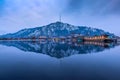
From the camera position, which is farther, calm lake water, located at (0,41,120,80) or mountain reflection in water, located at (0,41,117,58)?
mountain reflection in water, located at (0,41,117,58)

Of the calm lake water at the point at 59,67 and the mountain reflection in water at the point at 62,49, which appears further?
the mountain reflection in water at the point at 62,49

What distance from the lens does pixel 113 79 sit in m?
17.0

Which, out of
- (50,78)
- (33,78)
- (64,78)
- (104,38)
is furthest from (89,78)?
(104,38)

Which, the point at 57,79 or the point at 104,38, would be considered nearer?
the point at 57,79

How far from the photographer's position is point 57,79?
17.1 meters

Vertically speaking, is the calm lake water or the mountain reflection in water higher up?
the mountain reflection in water

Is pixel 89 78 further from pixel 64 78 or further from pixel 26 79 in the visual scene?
pixel 26 79

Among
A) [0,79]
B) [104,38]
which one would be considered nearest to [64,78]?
[0,79]

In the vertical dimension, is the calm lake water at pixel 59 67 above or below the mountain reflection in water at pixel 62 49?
below

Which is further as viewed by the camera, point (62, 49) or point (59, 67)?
point (62, 49)

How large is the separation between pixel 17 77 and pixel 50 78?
258 cm

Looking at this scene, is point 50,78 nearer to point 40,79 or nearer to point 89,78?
point 40,79

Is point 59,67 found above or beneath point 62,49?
beneath

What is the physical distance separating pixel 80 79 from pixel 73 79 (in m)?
0.55
